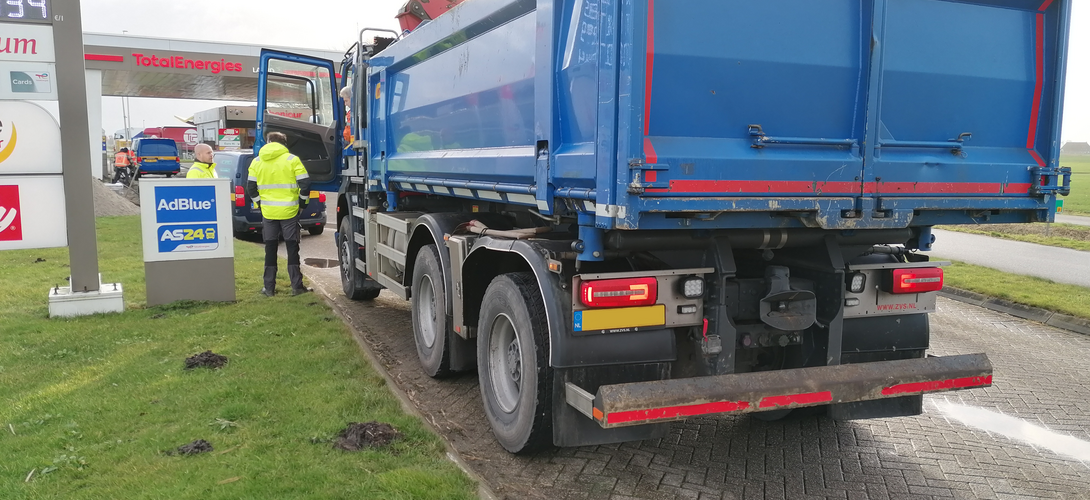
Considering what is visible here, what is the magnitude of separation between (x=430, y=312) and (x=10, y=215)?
4.27 metres

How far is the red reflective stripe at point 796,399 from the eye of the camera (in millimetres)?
3639

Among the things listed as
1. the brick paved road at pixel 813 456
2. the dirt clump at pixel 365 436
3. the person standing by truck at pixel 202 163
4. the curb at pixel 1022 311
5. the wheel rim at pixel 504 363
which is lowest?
the brick paved road at pixel 813 456

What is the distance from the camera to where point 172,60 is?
95.9 feet

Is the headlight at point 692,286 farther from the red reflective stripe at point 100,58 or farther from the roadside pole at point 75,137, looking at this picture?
the red reflective stripe at point 100,58

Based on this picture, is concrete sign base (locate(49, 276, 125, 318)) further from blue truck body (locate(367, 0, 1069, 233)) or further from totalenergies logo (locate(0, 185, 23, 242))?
blue truck body (locate(367, 0, 1069, 233))

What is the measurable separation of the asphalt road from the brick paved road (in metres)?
5.81

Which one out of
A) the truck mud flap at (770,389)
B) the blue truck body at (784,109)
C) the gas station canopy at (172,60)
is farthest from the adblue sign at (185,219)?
the gas station canopy at (172,60)

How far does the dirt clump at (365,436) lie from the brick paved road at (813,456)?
42 cm

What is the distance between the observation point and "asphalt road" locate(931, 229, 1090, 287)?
11052 millimetres

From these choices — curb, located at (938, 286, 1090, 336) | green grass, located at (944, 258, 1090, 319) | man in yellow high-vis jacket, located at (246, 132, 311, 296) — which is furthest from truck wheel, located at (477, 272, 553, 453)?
green grass, located at (944, 258, 1090, 319)

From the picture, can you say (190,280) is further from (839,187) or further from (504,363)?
(839,187)

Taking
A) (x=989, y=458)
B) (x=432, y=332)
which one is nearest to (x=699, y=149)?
(x=989, y=458)

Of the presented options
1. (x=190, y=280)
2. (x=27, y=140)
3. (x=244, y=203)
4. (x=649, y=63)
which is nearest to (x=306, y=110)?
(x=190, y=280)

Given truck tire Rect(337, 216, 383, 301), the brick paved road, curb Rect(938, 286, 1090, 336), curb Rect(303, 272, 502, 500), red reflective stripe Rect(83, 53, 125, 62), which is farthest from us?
red reflective stripe Rect(83, 53, 125, 62)
